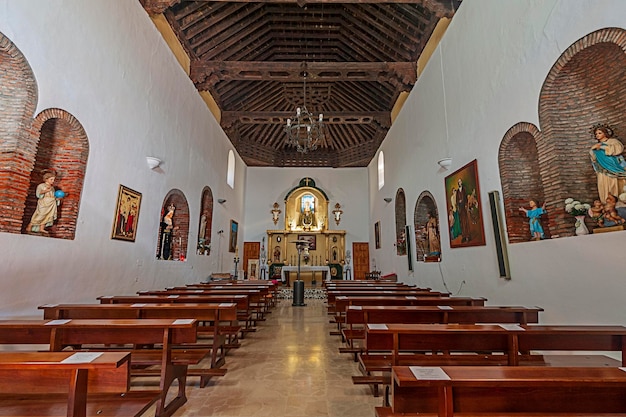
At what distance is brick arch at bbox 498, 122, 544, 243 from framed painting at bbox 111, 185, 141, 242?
5977 millimetres

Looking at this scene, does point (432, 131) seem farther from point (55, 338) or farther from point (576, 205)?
point (55, 338)

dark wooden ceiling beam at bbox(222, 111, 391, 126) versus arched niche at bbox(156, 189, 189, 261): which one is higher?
dark wooden ceiling beam at bbox(222, 111, 391, 126)

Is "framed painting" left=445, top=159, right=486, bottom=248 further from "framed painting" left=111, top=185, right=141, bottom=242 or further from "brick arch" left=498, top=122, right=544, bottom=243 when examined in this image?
"framed painting" left=111, top=185, right=141, bottom=242

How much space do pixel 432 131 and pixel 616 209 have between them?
4.45 metres

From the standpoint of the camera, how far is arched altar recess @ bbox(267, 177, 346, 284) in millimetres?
13297

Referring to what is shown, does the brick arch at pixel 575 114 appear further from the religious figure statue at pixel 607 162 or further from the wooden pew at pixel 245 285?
the wooden pew at pixel 245 285

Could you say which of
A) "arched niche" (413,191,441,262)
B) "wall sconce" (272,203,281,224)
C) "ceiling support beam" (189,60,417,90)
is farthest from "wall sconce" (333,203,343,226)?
"ceiling support beam" (189,60,417,90)

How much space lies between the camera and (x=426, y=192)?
733cm

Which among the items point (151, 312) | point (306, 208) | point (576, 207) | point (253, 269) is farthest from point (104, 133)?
point (306, 208)

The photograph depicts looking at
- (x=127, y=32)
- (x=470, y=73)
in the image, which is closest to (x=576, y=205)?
(x=470, y=73)

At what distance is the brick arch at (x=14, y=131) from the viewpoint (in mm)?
3381

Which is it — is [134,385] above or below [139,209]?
below

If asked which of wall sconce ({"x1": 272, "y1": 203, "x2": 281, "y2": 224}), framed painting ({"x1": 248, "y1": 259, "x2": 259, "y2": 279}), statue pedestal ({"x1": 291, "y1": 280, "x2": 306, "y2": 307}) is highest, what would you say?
wall sconce ({"x1": 272, "y1": 203, "x2": 281, "y2": 224})

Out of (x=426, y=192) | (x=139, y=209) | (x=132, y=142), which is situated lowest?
(x=139, y=209)
